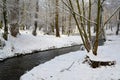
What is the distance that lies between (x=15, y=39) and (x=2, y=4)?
436 centimetres

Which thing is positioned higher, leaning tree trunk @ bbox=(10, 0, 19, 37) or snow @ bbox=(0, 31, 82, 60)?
leaning tree trunk @ bbox=(10, 0, 19, 37)

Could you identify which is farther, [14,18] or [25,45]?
[14,18]

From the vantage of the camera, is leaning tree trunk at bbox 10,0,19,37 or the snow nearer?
the snow

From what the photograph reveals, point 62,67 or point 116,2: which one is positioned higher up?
point 116,2

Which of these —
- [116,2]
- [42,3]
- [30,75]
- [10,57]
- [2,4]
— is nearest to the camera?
[30,75]

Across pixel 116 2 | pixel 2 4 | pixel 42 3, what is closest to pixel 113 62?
pixel 2 4

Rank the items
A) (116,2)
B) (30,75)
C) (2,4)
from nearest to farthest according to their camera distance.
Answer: (30,75) < (2,4) < (116,2)

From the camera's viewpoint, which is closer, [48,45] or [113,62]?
[113,62]

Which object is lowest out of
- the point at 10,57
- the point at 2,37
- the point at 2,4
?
the point at 10,57

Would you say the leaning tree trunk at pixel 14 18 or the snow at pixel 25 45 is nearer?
the snow at pixel 25 45

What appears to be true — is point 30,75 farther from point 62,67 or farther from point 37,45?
point 37,45

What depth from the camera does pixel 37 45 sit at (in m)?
24.2

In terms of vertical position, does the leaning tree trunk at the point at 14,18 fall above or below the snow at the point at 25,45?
above

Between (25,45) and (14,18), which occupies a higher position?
(14,18)
